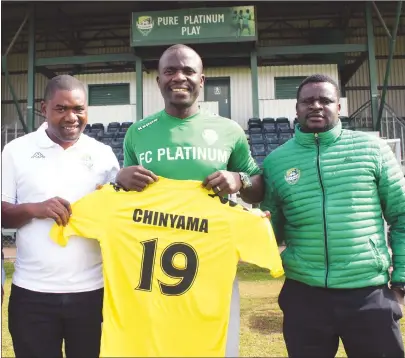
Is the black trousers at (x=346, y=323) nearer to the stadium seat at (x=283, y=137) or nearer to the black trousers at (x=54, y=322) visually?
the black trousers at (x=54, y=322)

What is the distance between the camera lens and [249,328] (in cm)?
516

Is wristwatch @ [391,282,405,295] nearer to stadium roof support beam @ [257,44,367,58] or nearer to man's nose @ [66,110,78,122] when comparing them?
man's nose @ [66,110,78,122]

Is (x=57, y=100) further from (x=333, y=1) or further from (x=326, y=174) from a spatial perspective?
(x=333, y=1)

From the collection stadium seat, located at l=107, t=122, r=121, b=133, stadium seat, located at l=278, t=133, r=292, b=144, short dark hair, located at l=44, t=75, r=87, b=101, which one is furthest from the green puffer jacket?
stadium seat, located at l=107, t=122, r=121, b=133

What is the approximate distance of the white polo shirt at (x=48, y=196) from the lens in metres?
2.31

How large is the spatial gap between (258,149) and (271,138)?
793 millimetres

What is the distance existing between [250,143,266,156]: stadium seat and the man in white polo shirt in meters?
11.2

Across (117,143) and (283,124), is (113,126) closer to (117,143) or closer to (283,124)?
(117,143)

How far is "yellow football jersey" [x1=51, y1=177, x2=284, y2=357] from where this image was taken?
7.29ft

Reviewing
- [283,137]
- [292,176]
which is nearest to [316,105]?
[292,176]

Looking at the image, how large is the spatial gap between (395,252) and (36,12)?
1916cm

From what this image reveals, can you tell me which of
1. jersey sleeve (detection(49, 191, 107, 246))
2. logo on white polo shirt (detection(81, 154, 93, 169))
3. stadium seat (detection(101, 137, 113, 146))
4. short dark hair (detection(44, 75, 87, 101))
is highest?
stadium seat (detection(101, 137, 113, 146))

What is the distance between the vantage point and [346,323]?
2.32 m

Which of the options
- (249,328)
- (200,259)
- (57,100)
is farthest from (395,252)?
(249,328)
